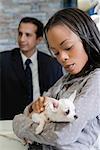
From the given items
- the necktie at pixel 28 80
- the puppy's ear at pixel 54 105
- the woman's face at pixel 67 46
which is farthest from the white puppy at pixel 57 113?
the necktie at pixel 28 80

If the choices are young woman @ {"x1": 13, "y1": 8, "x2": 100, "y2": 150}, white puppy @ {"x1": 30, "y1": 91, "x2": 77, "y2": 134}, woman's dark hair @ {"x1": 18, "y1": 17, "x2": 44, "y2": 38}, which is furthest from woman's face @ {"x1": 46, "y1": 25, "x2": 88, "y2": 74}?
woman's dark hair @ {"x1": 18, "y1": 17, "x2": 44, "y2": 38}

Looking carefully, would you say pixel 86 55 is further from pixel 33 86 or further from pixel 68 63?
pixel 33 86

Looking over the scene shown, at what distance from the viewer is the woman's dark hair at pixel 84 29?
82 cm

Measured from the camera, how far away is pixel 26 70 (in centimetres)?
136

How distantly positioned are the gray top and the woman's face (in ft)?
0.17

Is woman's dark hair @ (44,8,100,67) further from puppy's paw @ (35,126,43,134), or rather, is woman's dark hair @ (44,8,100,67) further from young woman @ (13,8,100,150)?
puppy's paw @ (35,126,43,134)

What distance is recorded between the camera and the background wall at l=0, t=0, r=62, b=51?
133cm

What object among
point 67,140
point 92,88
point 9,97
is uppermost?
point 92,88

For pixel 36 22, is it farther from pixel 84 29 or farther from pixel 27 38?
pixel 84 29

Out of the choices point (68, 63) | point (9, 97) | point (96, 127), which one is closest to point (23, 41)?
point (9, 97)

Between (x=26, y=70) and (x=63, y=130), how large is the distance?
65 centimetres

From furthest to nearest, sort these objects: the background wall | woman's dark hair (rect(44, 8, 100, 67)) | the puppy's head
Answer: the background wall, woman's dark hair (rect(44, 8, 100, 67)), the puppy's head

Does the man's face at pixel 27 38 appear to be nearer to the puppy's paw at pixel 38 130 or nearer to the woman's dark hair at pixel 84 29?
the woman's dark hair at pixel 84 29

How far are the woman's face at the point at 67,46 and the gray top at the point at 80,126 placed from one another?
0.05m
